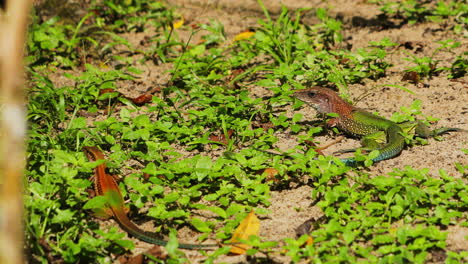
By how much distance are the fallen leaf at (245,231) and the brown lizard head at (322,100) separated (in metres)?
1.64

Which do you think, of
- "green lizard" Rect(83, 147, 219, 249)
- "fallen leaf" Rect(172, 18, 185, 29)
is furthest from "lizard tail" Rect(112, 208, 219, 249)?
"fallen leaf" Rect(172, 18, 185, 29)

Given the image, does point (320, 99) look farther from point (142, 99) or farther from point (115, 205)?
point (115, 205)

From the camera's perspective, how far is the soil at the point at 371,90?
3.78m

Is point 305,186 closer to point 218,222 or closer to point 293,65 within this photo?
point 218,222

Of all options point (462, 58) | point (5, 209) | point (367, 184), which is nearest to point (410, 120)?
point (367, 184)

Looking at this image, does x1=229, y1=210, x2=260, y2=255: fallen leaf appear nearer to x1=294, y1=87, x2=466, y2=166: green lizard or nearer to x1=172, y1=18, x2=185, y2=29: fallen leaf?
x1=294, y1=87, x2=466, y2=166: green lizard

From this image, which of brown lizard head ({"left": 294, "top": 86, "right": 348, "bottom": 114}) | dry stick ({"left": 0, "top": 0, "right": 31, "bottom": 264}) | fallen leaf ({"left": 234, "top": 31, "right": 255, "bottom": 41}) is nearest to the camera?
dry stick ({"left": 0, "top": 0, "right": 31, "bottom": 264})

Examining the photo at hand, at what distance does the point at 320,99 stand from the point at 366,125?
1.61 ft

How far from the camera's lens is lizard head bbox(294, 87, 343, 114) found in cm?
502

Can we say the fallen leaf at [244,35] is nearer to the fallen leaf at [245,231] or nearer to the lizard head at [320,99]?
the lizard head at [320,99]

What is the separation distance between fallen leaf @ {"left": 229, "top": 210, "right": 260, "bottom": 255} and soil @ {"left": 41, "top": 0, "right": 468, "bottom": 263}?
0.19 ft

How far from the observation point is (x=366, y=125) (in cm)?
480

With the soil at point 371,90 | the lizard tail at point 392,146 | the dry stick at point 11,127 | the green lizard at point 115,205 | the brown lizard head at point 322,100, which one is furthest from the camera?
the brown lizard head at point 322,100

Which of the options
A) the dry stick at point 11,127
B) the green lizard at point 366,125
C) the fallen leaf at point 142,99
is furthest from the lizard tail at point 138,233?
the fallen leaf at point 142,99
